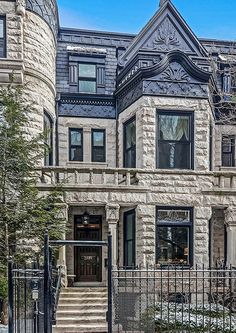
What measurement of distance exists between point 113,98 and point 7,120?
629cm

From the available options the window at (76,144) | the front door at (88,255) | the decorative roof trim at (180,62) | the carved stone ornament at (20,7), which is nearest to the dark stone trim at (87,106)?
the window at (76,144)

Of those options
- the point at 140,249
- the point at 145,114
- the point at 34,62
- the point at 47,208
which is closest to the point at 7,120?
the point at 47,208

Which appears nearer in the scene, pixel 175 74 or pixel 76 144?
pixel 175 74

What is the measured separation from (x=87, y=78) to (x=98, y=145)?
2.72 m

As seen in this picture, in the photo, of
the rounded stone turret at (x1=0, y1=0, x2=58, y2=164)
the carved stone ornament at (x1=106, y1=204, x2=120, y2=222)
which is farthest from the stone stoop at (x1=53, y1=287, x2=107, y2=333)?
the rounded stone turret at (x1=0, y1=0, x2=58, y2=164)

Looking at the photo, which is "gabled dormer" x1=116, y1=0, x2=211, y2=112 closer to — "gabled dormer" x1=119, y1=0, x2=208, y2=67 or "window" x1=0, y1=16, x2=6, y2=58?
"gabled dormer" x1=119, y1=0, x2=208, y2=67

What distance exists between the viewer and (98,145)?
16.1 m

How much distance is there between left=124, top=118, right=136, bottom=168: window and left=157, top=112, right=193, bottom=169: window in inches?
46.7

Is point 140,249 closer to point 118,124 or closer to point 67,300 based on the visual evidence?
point 67,300

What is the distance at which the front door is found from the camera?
14.7 meters

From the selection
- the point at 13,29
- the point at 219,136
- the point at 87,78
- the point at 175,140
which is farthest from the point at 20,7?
the point at 219,136

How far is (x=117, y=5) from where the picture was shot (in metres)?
14.2

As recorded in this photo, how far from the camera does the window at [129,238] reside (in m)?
13.6

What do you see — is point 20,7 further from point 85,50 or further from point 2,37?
point 85,50
